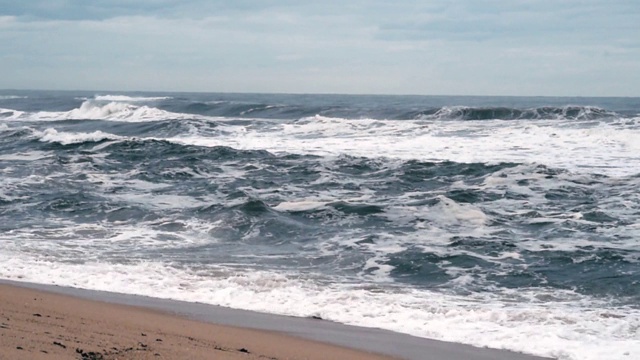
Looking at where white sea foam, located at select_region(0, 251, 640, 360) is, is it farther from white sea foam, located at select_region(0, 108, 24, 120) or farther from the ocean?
white sea foam, located at select_region(0, 108, 24, 120)

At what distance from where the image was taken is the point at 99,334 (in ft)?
16.2

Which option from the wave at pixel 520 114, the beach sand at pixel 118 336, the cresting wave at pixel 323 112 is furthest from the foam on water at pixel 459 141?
the beach sand at pixel 118 336

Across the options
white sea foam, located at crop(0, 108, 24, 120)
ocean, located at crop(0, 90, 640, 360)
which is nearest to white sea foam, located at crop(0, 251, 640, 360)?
ocean, located at crop(0, 90, 640, 360)

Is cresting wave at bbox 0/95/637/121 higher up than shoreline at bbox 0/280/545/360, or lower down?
higher up

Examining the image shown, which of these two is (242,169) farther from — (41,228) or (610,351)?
(610,351)

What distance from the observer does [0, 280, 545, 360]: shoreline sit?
17.4ft

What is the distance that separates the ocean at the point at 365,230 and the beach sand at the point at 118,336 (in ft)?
2.88

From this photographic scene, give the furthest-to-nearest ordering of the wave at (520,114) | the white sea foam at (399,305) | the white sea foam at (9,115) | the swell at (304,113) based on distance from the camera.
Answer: the white sea foam at (9,115) < the swell at (304,113) < the wave at (520,114) < the white sea foam at (399,305)

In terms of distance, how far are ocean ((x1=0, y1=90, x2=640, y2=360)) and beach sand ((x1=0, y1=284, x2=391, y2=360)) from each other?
878 mm

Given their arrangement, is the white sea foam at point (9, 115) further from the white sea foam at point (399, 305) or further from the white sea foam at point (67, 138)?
the white sea foam at point (399, 305)

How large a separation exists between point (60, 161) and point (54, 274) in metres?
11.7

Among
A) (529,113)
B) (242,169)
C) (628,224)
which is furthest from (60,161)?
(529,113)

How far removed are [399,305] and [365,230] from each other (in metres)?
3.91

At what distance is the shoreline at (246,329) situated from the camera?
5.30 m
